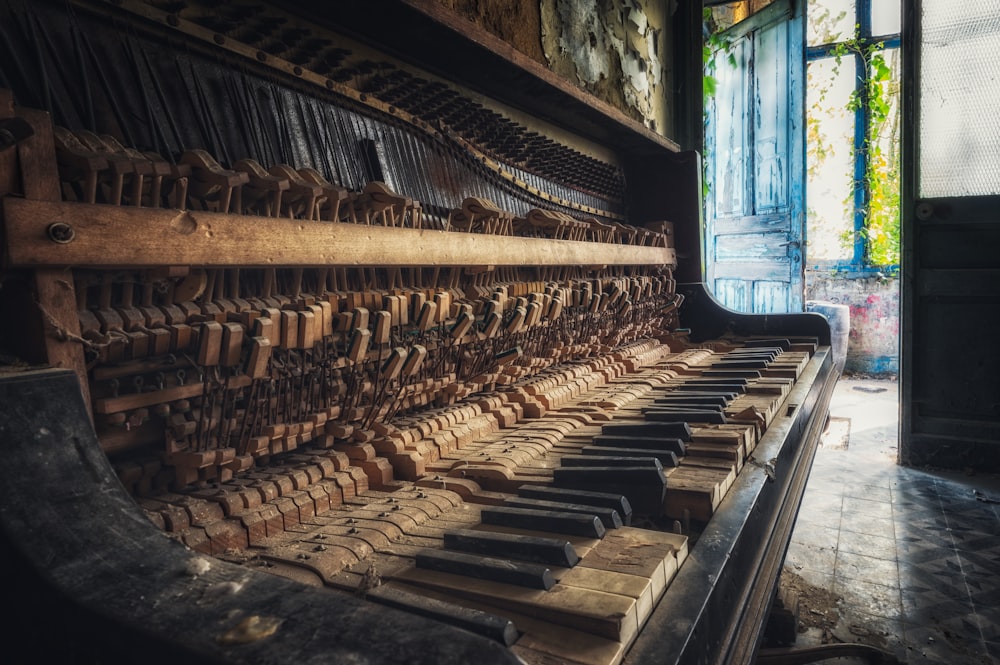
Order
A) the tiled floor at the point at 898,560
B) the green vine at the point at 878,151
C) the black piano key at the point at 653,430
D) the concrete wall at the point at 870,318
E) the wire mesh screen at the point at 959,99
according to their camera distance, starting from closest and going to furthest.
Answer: the black piano key at the point at 653,430, the tiled floor at the point at 898,560, the wire mesh screen at the point at 959,99, the green vine at the point at 878,151, the concrete wall at the point at 870,318

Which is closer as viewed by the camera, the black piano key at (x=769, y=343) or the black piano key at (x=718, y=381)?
the black piano key at (x=718, y=381)

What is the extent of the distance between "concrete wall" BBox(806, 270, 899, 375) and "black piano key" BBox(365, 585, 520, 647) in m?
9.81

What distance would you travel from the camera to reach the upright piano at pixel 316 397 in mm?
888

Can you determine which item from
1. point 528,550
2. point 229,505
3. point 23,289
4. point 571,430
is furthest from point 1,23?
point 571,430

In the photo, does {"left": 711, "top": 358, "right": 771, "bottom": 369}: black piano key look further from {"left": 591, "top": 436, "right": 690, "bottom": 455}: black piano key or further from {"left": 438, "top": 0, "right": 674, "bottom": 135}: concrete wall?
{"left": 438, "top": 0, "right": 674, "bottom": 135}: concrete wall

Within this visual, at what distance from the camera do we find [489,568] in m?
1.20

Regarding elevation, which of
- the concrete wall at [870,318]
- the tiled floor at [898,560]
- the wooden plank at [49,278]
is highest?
the wooden plank at [49,278]

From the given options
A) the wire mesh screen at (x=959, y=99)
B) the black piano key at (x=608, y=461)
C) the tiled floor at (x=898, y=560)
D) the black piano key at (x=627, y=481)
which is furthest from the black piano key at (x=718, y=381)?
the wire mesh screen at (x=959, y=99)

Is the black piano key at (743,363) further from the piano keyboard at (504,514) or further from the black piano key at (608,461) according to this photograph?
the black piano key at (608,461)

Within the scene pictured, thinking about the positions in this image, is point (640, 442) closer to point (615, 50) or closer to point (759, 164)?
point (615, 50)

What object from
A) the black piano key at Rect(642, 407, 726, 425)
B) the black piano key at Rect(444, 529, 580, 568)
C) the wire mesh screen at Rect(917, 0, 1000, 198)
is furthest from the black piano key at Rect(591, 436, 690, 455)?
the wire mesh screen at Rect(917, 0, 1000, 198)

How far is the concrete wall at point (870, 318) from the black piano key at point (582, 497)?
9.20m

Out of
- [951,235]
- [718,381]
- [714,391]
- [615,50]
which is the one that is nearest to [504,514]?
[714,391]

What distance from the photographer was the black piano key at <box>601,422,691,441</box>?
205 centimetres
